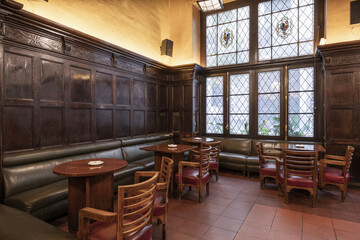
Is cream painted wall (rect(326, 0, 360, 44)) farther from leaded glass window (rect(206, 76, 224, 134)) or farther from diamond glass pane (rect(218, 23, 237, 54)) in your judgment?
leaded glass window (rect(206, 76, 224, 134))

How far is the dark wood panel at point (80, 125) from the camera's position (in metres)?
3.77

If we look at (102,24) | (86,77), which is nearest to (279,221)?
(86,77)

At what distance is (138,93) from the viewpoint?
208 inches

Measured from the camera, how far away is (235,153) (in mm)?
5738

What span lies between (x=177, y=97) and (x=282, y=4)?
3789 millimetres

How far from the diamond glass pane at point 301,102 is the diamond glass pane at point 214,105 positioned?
1.90 m

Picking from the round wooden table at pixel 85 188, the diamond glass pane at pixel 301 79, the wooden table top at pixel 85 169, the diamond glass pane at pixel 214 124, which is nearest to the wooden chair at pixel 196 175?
the wooden table top at pixel 85 169

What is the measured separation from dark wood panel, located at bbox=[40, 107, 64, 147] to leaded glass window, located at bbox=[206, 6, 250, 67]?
179 inches

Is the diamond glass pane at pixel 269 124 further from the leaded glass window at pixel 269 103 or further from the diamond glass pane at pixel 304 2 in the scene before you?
the diamond glass pane at pixel 304 2

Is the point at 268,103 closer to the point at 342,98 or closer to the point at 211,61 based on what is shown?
the point at 342,98

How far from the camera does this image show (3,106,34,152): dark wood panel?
292 cm

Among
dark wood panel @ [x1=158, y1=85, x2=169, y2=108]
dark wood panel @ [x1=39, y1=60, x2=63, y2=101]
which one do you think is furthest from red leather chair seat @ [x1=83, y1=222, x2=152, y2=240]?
dark wood panel @ [x1=158, y1=85, x2=169, y2=108]

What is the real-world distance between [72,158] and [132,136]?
1.71m

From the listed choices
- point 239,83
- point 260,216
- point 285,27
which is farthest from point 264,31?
point 260,216
